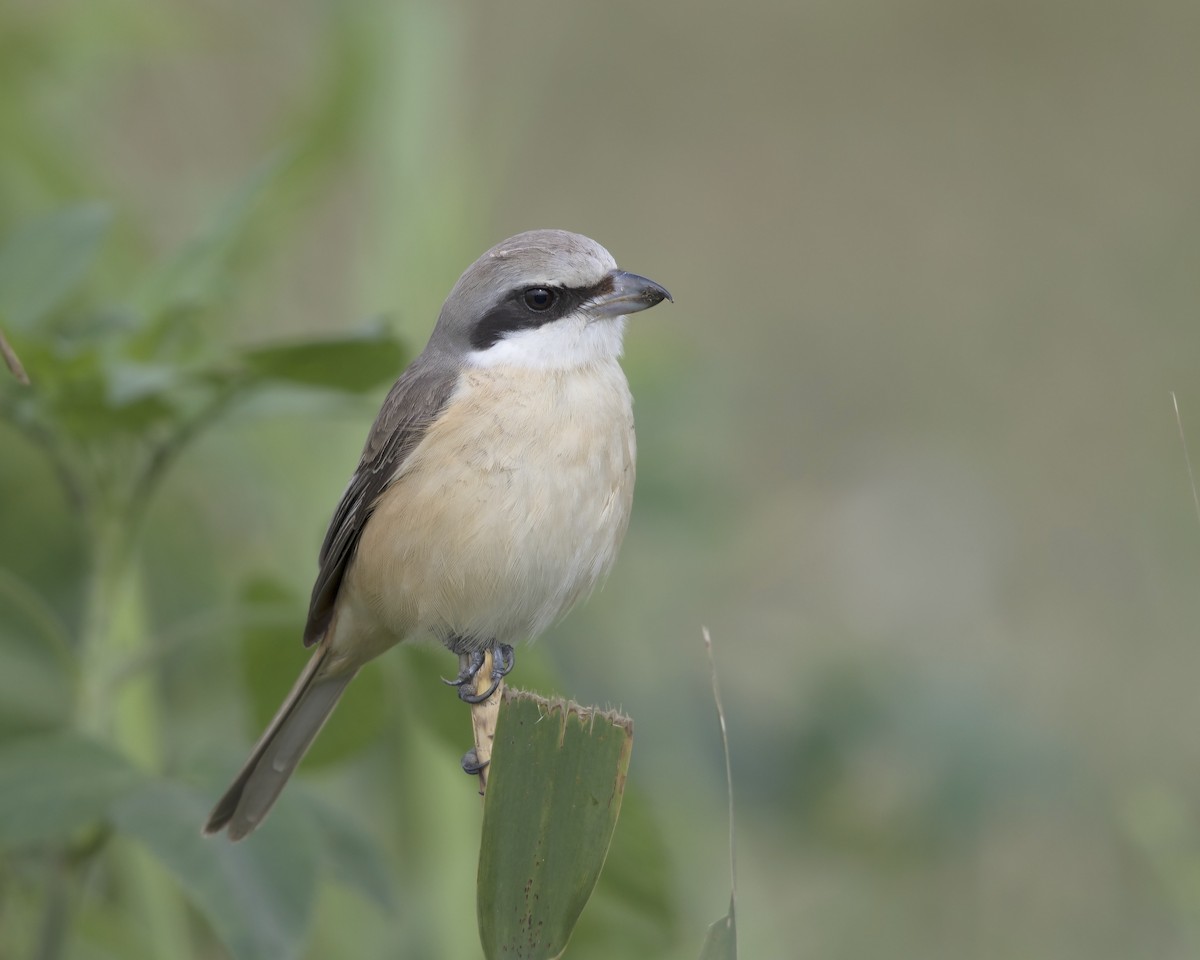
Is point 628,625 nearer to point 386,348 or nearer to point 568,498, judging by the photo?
point 568,498

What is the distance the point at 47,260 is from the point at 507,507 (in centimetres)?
106

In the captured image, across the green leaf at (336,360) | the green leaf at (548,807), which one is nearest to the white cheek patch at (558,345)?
the green leaf at (336,360)

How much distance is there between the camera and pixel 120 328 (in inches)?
119

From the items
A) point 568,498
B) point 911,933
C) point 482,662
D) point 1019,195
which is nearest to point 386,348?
point 568,498

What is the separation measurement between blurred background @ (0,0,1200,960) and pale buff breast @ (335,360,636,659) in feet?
0.55

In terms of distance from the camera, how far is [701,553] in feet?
16.4

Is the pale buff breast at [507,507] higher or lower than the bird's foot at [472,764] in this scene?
higher

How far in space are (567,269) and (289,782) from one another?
122 centimetres

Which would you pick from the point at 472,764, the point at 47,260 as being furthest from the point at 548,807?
the point at 47,260

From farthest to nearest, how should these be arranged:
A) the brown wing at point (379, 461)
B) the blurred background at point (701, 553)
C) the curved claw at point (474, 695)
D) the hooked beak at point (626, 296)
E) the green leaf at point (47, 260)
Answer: the blurred background at point (701, 553) < the brown wing at point (379, 461) < the hooked beak at point (626, 296) < the green leaf at point (47, 260) < the curved claw at point (474, 695)

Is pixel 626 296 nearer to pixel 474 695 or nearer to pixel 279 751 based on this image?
pixel 474 695

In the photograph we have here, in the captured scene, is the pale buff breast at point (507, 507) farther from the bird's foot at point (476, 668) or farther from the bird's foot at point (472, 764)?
the bird's foot at point (472, 764)

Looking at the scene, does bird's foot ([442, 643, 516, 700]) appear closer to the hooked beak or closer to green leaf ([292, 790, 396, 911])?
green leaf ([292, 790, 396, 911])

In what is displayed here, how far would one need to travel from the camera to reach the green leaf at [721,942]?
6.01ft
